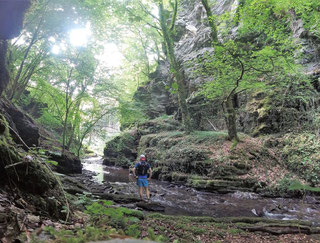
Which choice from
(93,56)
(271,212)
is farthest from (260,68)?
(93,56)

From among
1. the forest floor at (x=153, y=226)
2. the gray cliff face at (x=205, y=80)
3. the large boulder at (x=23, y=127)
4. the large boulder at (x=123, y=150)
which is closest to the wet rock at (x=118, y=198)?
the forest floor at (x=153, y=226)

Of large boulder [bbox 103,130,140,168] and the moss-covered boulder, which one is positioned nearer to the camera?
the moss-covered boulder

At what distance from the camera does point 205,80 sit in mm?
Result: 17484

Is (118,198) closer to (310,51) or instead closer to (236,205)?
(236,205)

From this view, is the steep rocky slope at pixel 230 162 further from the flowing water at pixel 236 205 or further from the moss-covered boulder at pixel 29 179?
the moss-covered boulder at pixel 29 179

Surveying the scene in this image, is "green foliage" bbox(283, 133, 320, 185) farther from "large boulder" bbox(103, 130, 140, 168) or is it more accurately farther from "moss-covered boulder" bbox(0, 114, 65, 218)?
"large boulder" bbox(103, 130, 140, 168)

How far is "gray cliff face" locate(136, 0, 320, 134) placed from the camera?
12.5m

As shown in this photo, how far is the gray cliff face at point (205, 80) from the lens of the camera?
12.5 m

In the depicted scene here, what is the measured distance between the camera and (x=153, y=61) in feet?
103

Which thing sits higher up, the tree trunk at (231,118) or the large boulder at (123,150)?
the tree trunk at (231,118)

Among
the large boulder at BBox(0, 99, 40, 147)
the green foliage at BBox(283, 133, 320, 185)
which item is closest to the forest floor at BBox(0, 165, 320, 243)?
the green foliage at BBox(283, 133, 320, 185)

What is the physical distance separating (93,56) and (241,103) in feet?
38.1

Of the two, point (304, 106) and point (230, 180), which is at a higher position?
point (304, 106)

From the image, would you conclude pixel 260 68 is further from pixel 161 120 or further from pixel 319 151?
pixel 161 120
